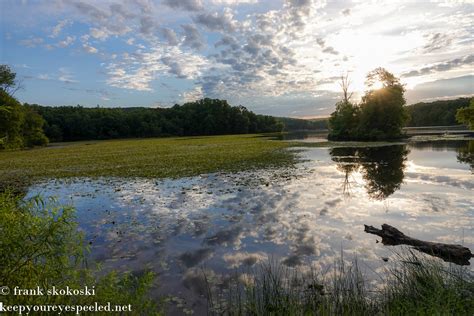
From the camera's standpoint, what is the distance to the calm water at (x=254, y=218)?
28.4 feet

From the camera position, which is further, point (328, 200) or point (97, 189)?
point (97, 189)

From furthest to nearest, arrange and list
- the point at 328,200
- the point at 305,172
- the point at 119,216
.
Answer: the point at 305,172, the point at 328,200, the point at 119,216

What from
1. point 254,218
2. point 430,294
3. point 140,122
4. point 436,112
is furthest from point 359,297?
point 436,112

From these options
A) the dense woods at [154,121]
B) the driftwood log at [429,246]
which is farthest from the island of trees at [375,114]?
the dense woods at [154,121]

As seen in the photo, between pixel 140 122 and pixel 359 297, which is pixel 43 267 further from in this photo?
pixel 140 122

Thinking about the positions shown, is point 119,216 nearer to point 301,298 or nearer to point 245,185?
point 245,185

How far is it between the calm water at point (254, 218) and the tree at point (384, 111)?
4938cm

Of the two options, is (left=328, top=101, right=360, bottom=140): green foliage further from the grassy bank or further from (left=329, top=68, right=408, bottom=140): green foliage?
the grassy bank

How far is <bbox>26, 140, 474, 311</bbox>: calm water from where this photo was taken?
28.4 feet

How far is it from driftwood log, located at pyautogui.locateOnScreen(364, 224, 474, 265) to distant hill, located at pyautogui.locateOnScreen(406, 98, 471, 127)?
6388 inches

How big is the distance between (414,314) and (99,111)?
142861mm

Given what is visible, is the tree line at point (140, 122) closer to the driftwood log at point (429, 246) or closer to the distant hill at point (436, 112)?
the distant hill at point (436, 112)

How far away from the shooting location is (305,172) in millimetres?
23656

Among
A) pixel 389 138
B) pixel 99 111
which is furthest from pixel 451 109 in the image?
pixel 99 111
